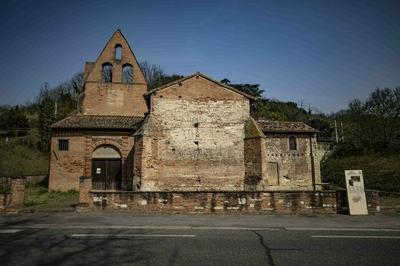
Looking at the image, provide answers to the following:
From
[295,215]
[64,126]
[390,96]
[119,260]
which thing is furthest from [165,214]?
[390,96]

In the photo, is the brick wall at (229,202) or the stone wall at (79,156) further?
the stone wall at (79,156)

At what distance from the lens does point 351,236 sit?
25.2ft

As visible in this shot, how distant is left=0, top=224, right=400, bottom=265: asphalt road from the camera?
18.2 ft

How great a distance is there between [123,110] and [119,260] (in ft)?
72.7

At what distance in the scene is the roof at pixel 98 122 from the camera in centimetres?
2159

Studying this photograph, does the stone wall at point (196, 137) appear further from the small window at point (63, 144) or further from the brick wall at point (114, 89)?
the brick wall at point (114, 89)

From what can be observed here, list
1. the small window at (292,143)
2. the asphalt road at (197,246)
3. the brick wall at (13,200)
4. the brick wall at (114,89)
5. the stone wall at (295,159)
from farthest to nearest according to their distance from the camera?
the small window at (292,143) → the stone wall at (295,159) → the brick wall at (114,89) → the brick wall at (13,200) → the asphalt road at (197,246)

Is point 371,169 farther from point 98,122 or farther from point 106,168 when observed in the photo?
point 98,122

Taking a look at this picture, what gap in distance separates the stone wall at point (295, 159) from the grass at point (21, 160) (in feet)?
77.3

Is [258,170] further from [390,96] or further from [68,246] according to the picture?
[390,96]

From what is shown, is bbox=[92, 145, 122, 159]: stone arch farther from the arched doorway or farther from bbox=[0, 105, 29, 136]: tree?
bbox=[0, 105, 29, 136]: tree

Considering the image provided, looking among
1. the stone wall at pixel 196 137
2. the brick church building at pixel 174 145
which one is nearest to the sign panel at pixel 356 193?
the brick church building at pixel 174 145

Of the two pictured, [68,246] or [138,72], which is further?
[138,72]

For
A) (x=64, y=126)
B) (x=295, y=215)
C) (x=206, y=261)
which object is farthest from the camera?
(x=64, y=126)
